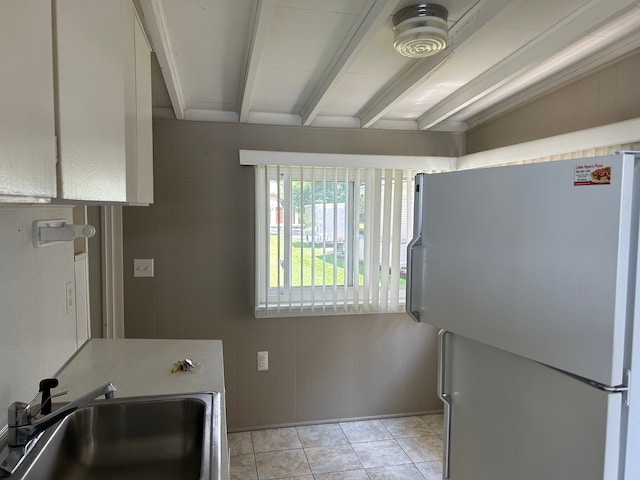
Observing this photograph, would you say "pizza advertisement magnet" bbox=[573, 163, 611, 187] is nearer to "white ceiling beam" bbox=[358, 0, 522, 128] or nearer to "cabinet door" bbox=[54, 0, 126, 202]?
"white ceiling beam" bbox=[358, 0, 522, 128]

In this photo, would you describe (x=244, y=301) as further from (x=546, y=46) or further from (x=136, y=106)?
(x=546, y=46)

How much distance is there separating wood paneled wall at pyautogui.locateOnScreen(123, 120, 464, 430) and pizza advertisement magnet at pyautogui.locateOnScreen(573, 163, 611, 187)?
1.79 m

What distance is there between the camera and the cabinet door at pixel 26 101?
0.55 m

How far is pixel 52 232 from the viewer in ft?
4.54

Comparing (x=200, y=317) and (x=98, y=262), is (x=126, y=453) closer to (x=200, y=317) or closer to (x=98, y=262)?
(x=98, y=262)

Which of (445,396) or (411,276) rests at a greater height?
(411,276)

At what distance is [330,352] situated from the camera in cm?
294

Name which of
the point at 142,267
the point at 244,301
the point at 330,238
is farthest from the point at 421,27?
the point at 142,267

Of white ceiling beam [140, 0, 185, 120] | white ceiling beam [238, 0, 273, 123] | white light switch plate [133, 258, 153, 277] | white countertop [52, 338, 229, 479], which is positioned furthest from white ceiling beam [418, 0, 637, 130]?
white light switch plate [133, 258, 153, 277]

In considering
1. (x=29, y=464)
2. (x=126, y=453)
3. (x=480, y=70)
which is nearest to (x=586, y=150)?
(x=480, y=70)

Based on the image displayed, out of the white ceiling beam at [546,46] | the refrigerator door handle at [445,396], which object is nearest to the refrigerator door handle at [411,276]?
the refrigerator door handle at [445,396]

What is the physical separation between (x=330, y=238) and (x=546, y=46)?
1.60 m

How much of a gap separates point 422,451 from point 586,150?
198cm

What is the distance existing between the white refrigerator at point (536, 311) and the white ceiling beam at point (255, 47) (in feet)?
2.93
